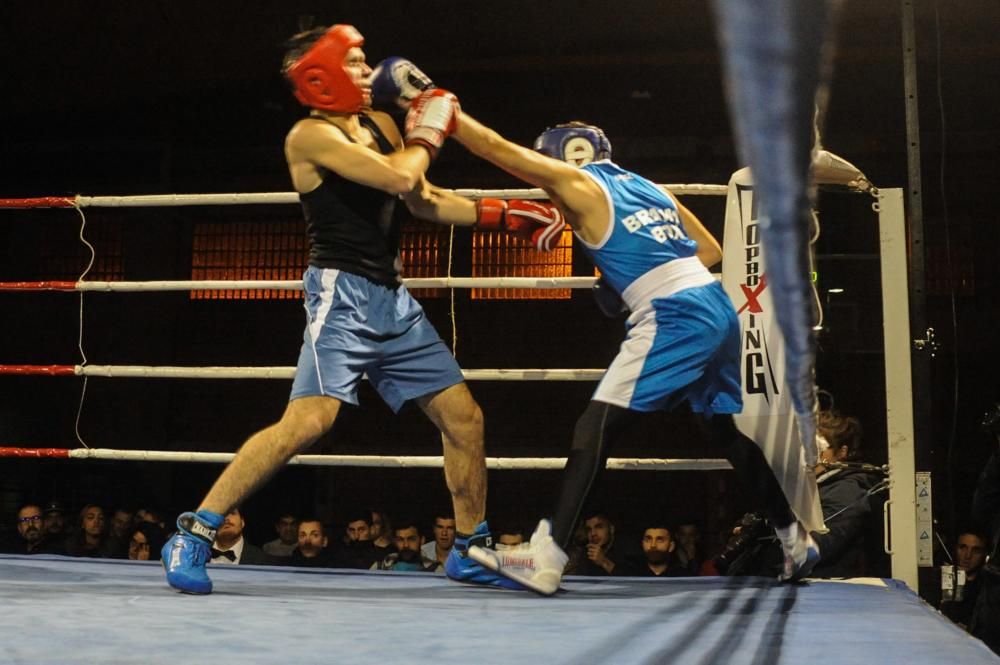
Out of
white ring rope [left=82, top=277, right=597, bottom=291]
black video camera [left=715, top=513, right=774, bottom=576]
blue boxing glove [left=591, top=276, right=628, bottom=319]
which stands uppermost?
white ring rope [left=82, top=277, right=597, bottom=291]

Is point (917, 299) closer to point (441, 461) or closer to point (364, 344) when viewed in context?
point (441, 461)

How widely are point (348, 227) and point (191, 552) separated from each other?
2.10 feet

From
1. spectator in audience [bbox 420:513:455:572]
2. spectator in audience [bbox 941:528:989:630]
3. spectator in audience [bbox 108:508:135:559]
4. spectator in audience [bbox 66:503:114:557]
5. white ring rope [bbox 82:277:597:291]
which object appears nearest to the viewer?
white ring rope [bbox 82:277:597:291]

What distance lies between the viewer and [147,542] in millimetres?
4691

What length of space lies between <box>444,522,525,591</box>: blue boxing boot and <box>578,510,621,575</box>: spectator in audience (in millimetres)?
2064

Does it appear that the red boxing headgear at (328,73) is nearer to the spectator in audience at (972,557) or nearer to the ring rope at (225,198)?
the ring rope at (225,198)

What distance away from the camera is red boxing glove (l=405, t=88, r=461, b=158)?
1851mm

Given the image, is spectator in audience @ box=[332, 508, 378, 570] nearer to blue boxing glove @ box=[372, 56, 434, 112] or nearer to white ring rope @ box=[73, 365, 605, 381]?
white ring rope @ box=[73, 365, 605, 381]

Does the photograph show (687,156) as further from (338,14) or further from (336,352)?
(336,352)

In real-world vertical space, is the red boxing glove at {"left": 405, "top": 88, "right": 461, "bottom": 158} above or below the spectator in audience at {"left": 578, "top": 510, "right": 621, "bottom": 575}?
above

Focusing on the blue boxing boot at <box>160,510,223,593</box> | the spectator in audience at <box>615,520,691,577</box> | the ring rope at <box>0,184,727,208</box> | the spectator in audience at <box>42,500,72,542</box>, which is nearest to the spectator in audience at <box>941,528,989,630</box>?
the spectator in audience at <box>615,520,691,577</box>

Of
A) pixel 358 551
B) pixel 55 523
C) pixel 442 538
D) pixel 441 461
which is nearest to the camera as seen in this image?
pixel 441 461

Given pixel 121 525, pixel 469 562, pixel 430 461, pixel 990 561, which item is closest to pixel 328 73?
pixel 430 461

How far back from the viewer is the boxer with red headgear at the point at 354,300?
183 cm
